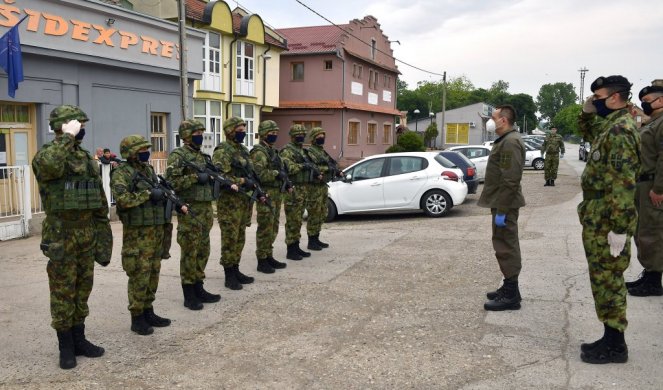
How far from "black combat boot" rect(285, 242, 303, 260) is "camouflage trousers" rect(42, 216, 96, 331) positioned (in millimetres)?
4008

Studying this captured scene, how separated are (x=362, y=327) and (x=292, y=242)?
10.5 feet

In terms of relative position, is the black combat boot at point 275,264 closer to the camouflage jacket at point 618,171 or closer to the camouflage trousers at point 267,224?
the camouflage trousers at point 267,224

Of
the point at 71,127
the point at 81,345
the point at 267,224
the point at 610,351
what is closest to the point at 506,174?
the point at 610,351

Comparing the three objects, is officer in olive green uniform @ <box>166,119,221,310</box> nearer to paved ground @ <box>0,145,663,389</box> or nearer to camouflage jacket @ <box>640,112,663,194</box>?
paved ground @ <box>0,145,663,389</box>

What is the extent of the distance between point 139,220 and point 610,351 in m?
4.05

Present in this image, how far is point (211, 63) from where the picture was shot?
2247 cm

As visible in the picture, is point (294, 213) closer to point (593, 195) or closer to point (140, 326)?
point (140, 326)

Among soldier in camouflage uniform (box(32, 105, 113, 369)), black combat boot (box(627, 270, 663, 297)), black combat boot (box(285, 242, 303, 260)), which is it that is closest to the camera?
soldier in camouflage uniform (box(32, 105, 113, 369))

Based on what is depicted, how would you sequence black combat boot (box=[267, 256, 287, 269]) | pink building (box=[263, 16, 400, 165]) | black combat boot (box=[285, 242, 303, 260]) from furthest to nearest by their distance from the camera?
pink building (box=[263, 16, 400, 165]) → black combat boot (box=[285, 242, 303, 260]) → black combat boot (box=[267, 256, 287, 269])

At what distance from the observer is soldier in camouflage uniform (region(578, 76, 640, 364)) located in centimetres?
422

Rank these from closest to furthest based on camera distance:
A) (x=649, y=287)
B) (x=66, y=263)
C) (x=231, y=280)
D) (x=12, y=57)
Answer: (x=66, y=263) < (x=649, y=287) < (x=231, y=280) < (x=12, y=57)

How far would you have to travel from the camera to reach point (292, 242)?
27.1ft

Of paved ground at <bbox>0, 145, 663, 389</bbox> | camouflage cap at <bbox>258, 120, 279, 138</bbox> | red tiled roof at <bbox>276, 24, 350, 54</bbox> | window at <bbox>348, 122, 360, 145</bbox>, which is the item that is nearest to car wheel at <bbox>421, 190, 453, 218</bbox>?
paved ground at <bbox>0, 145, 663, 389</bbox>

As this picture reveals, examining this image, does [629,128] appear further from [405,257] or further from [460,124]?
[460,124]
